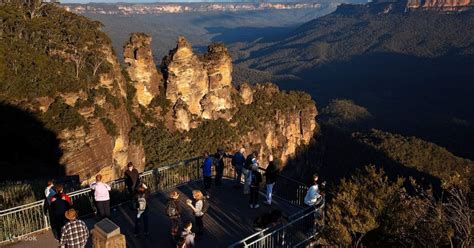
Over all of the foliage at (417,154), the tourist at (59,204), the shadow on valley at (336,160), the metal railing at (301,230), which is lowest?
the shadow on valley at (336,160)

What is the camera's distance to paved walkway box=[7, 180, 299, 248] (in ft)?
53.4

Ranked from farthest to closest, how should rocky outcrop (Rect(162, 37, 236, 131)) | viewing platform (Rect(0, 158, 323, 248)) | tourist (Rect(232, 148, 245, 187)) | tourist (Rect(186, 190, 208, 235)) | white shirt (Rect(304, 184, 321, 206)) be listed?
rocky outcrop (Rect(162, 37, 236, 131)) → tourist (Rect(232, 148, 245, 187)) → white shirt (Rect(304, 184, 321, 206)) → viewing platform (Rect(0, 158, 323, 248)) → tourist (Rect(186, 190, 208, 235))

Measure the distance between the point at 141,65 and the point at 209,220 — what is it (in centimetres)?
5108

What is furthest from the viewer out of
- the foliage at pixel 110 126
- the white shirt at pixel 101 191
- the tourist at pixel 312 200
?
the foliage at pixel 110 126

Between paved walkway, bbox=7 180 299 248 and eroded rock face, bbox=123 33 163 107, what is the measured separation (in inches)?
1831

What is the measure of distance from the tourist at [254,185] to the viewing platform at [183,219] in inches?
12.5

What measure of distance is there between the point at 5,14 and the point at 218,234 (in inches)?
1673

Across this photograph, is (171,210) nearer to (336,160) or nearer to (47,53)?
(47,53)

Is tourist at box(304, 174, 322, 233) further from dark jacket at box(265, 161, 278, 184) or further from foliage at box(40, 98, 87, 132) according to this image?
foliage at box(40, 98, 87, 132)

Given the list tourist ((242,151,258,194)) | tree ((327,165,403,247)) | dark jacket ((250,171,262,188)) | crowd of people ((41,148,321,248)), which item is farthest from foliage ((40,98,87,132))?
tree ((327,165,403,247))

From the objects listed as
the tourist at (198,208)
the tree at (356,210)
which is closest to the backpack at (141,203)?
the tourist at (198,208)

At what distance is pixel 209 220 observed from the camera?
59.6ft

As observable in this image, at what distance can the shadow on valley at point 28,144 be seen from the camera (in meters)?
31.1

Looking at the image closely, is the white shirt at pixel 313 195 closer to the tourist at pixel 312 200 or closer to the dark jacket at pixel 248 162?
the tourist at pixel 312 200
